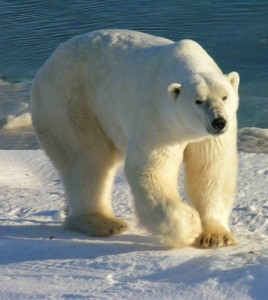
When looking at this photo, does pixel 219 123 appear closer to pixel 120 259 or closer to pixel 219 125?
A: pixel 219 125

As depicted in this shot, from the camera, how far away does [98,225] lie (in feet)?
16.3

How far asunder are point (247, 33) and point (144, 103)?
24.2ft

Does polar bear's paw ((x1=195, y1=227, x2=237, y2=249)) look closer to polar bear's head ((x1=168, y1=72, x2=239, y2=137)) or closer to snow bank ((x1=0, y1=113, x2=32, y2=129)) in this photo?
polar bear's head ((x1=168, y1=72, x2=239, y2=137))

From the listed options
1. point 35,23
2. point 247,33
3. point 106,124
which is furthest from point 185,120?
point 35,23

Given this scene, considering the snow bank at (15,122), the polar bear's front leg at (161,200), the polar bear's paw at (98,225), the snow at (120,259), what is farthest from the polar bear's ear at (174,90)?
the snow bank at (15,122)

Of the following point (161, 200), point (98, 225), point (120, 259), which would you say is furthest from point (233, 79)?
point (98, 225)

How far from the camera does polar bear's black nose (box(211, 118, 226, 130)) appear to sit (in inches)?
153

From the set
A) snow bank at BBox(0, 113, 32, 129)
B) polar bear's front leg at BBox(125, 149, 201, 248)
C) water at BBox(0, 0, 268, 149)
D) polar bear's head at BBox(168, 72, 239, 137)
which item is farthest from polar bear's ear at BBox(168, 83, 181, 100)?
snow bank at BBox(0, 113, 32, 129)

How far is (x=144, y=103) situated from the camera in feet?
14.4

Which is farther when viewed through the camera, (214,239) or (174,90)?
(214,239)

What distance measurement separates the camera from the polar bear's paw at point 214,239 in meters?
4.49

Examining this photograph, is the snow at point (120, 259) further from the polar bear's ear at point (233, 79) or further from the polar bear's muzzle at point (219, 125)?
the polar bear's ear at point (233, 79)

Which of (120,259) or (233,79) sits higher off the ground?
(233,79)

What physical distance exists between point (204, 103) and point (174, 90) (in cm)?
17
